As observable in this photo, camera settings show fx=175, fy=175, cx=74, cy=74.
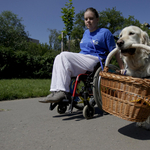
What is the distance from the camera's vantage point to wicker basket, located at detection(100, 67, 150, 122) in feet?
5.85

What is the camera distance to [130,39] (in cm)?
220

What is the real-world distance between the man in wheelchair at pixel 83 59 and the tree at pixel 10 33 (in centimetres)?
3322

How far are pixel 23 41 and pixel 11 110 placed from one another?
1372 inches

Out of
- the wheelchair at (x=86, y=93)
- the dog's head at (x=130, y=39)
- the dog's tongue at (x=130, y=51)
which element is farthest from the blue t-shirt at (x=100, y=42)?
the dog's tongue at (x=130, y=51)

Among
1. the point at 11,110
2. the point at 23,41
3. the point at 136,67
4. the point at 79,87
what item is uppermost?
the point at 23,41

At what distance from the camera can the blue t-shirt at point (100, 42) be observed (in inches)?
122

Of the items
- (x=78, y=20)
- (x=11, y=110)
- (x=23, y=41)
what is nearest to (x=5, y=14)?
(x=23, y=41)

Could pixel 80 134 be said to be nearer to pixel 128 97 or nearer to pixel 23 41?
pixel 128 97

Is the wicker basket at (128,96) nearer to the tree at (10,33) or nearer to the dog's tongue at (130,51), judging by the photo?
the dog's tongue at (130,51)

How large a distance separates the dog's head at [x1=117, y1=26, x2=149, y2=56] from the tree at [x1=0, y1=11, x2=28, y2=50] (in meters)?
34.3

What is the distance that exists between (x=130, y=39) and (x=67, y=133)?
1.45 metres

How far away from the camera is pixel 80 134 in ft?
7.36

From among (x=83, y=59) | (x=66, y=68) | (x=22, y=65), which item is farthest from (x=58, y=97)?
(x=22, y=65)

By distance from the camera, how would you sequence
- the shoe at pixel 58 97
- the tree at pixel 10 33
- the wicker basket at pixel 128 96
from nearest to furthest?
the wicker basket at pixel 128 96, the shoe at pixel 58 97, the tree at pixel 10 33
